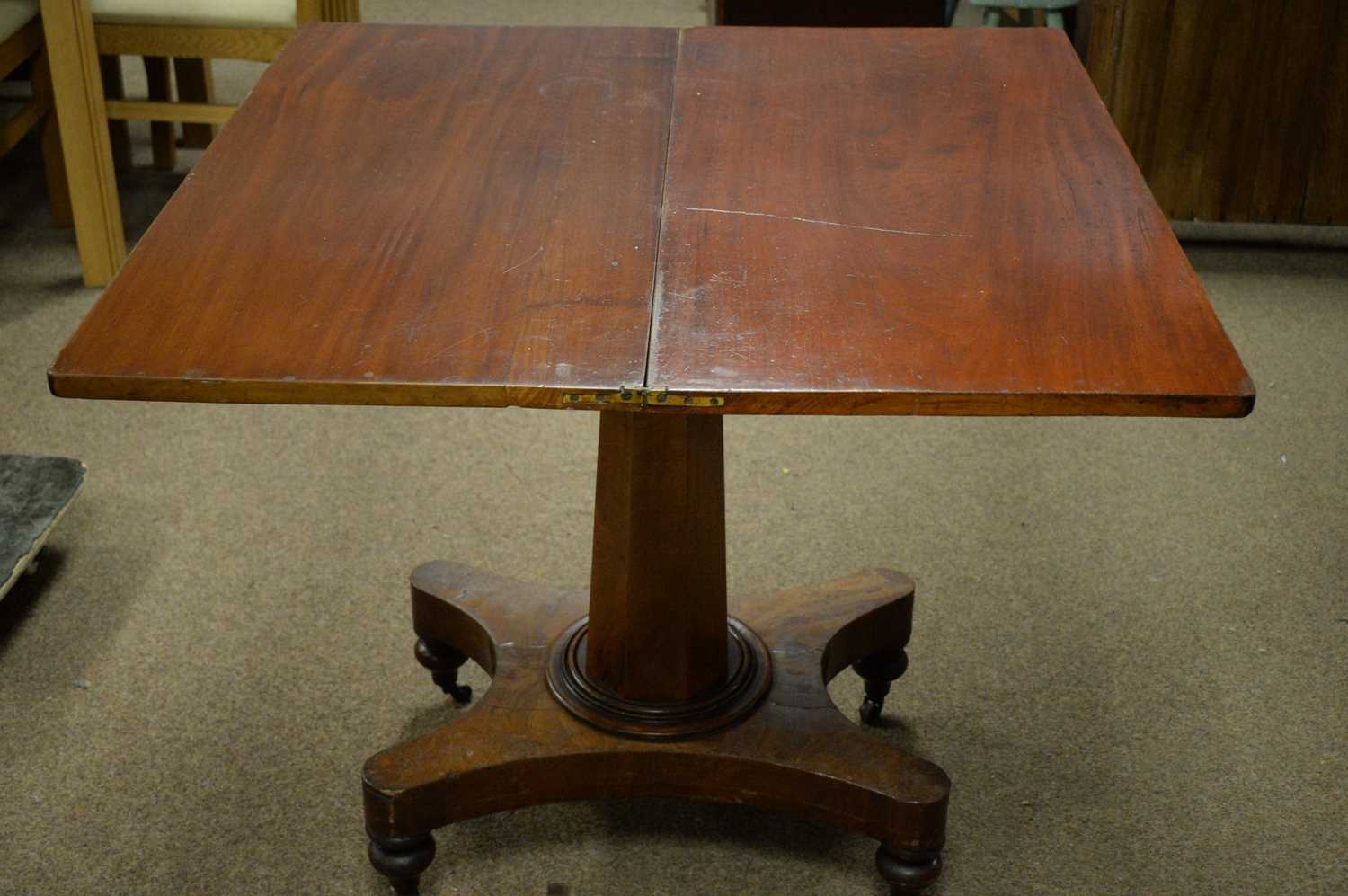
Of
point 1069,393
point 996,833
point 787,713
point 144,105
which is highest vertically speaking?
point 1069,393

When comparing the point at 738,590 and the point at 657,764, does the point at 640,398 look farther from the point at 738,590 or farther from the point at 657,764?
the point at 738,590

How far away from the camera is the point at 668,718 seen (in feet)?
5.02

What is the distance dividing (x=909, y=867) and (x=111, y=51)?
2.16 metres

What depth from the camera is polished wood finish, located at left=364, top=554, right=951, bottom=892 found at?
1438 mm

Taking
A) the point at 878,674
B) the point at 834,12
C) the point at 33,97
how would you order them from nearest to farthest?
the point at 878,674
the point at 33,97
the point at 834,12

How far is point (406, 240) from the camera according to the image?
48.6 inches

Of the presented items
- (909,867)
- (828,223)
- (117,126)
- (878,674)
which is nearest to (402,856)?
(909,867)

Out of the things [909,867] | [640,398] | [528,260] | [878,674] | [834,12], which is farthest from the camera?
[834,12]

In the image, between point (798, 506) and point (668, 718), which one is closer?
point (668, 718)

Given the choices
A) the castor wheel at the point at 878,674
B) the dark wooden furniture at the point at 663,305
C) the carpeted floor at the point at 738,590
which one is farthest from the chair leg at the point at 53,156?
the castor wheel at the point at 878,674

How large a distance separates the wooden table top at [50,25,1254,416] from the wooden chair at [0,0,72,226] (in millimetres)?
1417

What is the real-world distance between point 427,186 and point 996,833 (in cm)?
88

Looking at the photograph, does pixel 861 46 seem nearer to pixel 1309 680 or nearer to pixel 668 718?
pixel 668 718

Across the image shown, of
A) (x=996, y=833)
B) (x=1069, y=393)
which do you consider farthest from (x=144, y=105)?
(x=1069, y=393)
